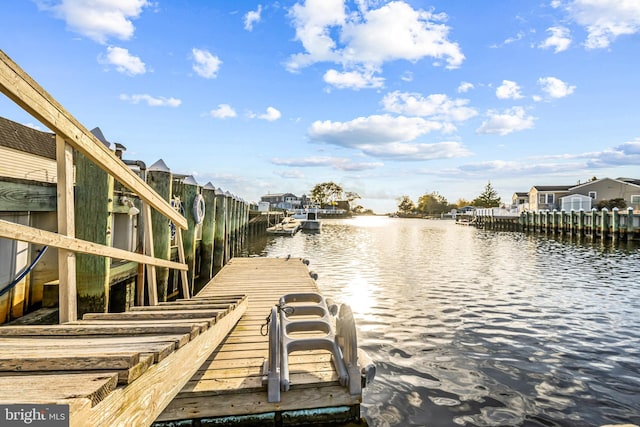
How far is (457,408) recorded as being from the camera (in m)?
4.65

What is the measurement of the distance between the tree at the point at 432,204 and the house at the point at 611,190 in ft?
271

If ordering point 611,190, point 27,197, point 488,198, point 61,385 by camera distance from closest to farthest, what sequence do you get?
point 61,385, point 27,197, point 611,190, point 488,198

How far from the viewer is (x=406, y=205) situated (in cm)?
16275

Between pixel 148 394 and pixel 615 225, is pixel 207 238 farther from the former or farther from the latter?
pixel 615 225

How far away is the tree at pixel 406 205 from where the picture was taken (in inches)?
6329

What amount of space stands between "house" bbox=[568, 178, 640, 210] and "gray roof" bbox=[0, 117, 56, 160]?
59.3m

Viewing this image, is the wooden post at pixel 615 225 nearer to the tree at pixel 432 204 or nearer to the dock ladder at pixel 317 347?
the dock ladder at pixel 317 347

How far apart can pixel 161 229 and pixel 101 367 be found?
653 cm

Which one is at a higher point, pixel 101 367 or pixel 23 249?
pixel 23 249

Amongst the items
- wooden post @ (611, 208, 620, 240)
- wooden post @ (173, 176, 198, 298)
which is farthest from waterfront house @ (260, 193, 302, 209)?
wooden post @ (173, 176, 198, 298)

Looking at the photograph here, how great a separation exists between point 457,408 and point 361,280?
29.3 feet

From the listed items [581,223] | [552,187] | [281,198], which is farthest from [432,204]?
[581,223]

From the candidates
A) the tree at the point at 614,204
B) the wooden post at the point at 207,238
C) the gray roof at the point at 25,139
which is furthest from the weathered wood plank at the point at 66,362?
the tree at the point at 614,204

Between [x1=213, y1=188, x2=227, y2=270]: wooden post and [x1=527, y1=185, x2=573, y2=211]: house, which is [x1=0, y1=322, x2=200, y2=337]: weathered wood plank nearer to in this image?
[x1=213, y1=188, x2=227, y2=270]: wooden post
